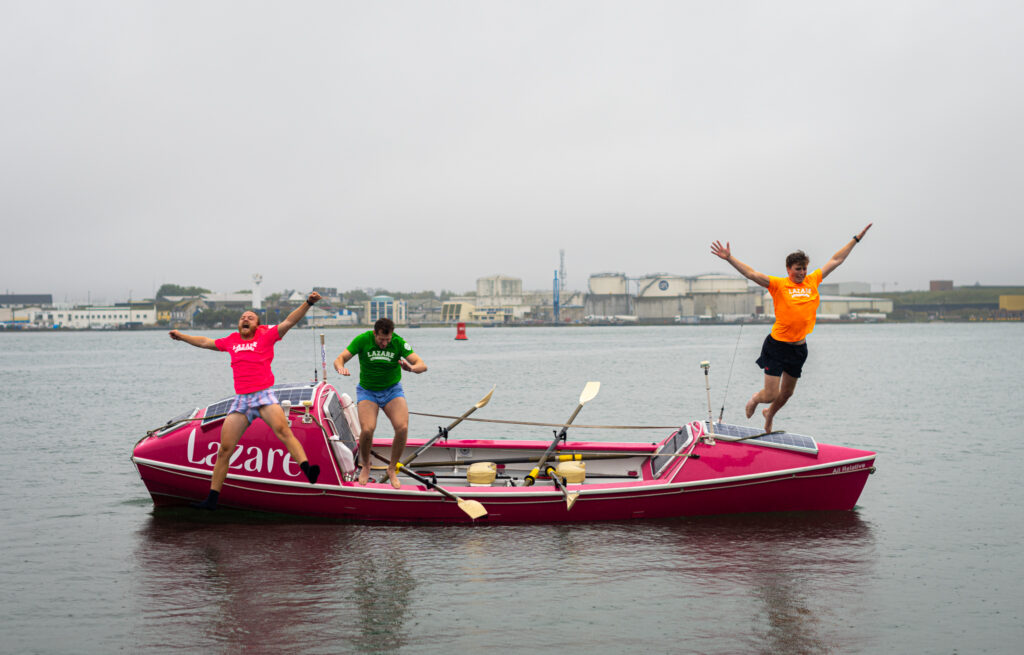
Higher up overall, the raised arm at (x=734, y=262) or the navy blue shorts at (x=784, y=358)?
the raised arm at (x=734, y=262)

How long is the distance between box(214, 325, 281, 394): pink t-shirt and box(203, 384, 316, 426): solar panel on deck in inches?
29.4

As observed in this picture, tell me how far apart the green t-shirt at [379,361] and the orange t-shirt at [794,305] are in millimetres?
4580

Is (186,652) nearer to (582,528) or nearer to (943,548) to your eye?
(582,528)

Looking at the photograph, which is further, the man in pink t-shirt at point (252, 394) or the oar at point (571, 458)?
the oar at point (571, 458)

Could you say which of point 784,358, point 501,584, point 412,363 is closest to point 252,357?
point 412,363

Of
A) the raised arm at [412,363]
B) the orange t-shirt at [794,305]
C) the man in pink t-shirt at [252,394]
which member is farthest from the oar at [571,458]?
the man in pink t-shirt at [252,394]

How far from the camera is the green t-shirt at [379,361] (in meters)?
10.6

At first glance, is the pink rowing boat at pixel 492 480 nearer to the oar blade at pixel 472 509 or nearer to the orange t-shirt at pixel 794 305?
the oar blade at pixel 472 509

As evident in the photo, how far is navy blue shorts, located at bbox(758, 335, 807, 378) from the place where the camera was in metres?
10.9

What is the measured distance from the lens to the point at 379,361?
10625 mm

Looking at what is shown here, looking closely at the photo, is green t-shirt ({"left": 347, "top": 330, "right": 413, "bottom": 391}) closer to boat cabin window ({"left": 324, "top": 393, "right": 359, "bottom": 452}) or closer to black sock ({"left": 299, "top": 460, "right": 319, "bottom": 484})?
boat cabin window ({"left": 324, "top": 393, "right": 359, "bottom": 452})

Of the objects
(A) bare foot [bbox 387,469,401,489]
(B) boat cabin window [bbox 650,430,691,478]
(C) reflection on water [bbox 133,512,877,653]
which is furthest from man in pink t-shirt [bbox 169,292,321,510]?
(B) boat cabin window [bbox 650,430,691,478]

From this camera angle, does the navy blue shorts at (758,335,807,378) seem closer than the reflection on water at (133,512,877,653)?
No

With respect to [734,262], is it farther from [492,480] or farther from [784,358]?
[492,480]
